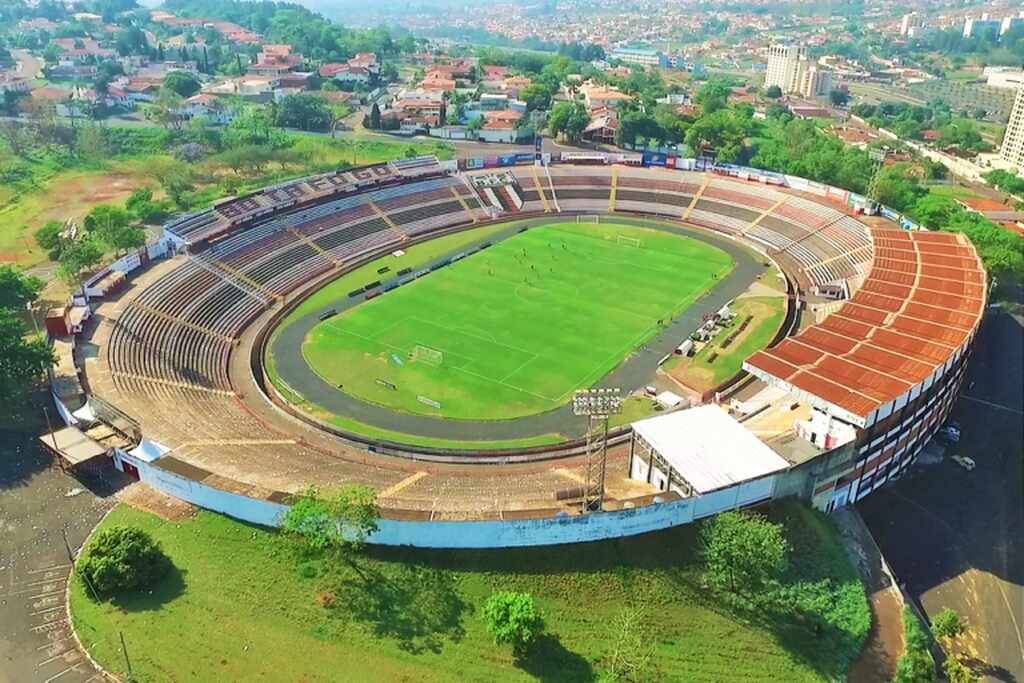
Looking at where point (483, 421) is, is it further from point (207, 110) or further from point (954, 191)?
point (207, 110)

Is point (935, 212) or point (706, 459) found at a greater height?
point (935, 212)

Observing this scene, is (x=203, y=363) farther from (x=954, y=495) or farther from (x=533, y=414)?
(x=954, y=495)

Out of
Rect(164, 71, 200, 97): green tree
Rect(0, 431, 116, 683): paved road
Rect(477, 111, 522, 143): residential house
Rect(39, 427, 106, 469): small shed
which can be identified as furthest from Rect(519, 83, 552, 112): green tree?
Rect(0, 431, 116, 683): paved road

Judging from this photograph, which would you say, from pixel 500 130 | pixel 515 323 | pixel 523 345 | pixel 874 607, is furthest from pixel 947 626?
pixel 500 130

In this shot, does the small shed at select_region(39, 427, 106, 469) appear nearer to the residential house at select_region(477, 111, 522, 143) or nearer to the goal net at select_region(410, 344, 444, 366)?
the goal net at select_region(410, 344, 444, 366)

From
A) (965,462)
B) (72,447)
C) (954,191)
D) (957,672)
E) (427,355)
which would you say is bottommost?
(957,672)

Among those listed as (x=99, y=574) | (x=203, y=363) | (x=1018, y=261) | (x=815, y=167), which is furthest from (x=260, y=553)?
(x=815, y=167)
